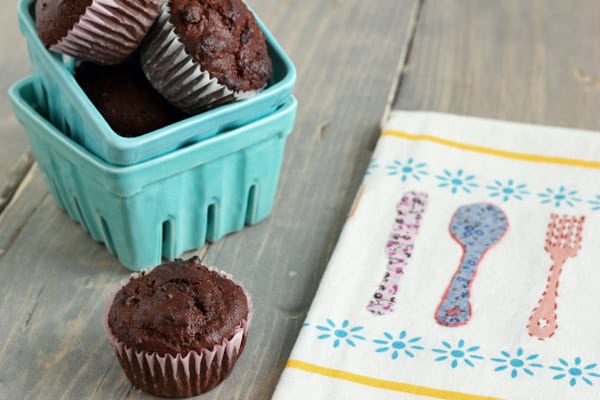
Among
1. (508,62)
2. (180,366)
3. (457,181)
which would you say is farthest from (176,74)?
(508,62)

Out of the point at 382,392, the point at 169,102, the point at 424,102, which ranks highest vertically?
the point at 169,102

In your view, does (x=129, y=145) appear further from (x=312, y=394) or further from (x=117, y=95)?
(x=312, y=394)

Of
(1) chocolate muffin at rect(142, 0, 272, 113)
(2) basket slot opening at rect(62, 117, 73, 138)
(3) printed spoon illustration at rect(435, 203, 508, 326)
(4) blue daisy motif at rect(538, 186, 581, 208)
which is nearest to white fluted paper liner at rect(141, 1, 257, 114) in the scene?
(1) chocolate muffin at rect(142, 0, 272, 113)

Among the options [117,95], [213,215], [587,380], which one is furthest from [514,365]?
[117,95]

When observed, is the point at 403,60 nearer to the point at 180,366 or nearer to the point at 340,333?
the point at 340,333

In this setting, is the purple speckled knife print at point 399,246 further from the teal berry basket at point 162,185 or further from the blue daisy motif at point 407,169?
the teal berry basket at point 162,185

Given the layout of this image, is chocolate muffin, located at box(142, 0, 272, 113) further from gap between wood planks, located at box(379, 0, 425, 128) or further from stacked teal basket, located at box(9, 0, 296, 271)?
gap between wood planks, located at box(379, 0, 425, 128)
